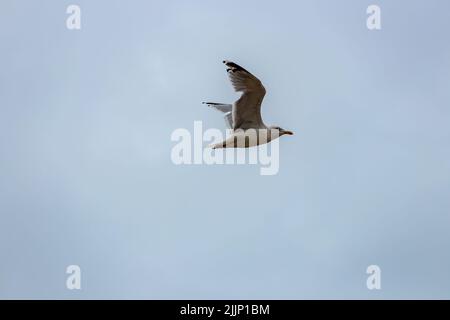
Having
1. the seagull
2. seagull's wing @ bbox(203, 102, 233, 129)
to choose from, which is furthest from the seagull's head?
seagull's wing @ bbox(203, 102, 233, 129)

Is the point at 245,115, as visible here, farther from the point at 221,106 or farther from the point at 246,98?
the point at 221,106

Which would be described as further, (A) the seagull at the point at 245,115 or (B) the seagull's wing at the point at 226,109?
(B) the seagull's wing at the point at 226,109

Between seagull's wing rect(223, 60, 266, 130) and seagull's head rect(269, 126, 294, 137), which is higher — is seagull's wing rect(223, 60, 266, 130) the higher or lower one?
the higher one

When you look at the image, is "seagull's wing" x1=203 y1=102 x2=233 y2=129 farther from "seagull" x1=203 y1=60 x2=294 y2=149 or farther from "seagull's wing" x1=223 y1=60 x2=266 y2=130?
"seagull's wing" x1=223 y1=60 x2=266 y2=130

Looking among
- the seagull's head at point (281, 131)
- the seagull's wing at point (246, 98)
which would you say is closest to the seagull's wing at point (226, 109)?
the seagull's wing at point (246, 98)

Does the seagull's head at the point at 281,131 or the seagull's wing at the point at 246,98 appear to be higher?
the seagull's wing at the point at 246,98

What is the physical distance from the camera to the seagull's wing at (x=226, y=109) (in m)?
15.0

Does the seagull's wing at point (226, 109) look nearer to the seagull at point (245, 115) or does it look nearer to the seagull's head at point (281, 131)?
the seagull at point (245, 115)

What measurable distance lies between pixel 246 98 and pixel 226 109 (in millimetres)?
1125

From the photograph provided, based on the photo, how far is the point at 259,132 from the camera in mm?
14781

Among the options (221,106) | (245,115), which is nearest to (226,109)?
(221,106)

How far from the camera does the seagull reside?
45.6 ft
